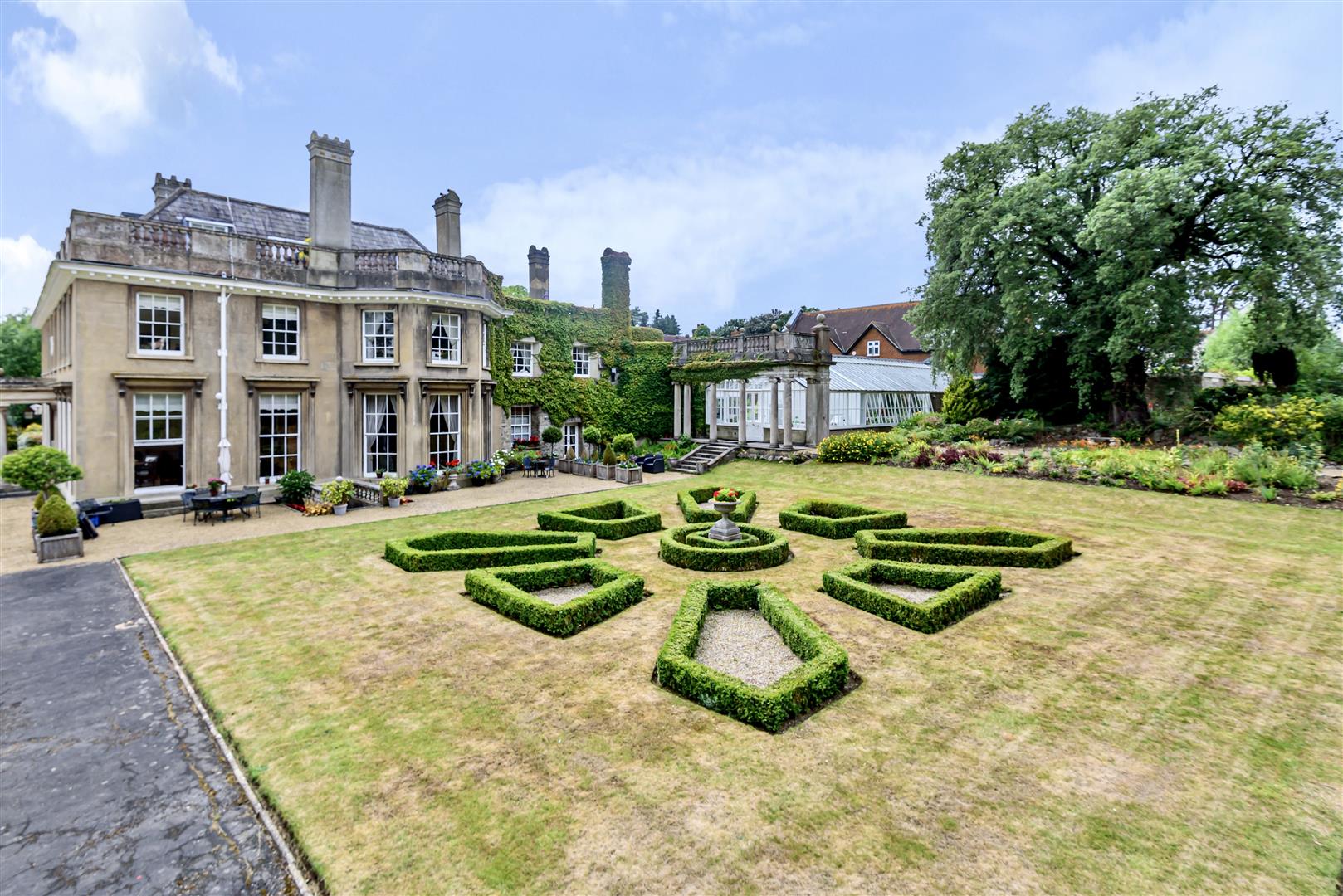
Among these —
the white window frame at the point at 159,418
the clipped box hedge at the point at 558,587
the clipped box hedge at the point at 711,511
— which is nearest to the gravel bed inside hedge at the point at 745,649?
the clipped box hedge at the point at 558,587

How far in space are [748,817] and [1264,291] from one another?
27070 mm

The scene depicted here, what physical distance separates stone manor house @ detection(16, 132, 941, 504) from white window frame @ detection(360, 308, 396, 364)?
0.19 ft

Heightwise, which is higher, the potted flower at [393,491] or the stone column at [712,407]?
the stone column at [712,407]

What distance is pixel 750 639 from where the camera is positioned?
927cm

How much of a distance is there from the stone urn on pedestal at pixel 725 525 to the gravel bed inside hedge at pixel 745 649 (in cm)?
347

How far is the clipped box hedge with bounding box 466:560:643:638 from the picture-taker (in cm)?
933

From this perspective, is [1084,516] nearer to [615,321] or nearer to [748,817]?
[748,817]

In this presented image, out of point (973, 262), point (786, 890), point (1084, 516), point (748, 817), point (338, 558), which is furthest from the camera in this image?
point (973, 262)

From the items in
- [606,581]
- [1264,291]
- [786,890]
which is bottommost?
[786,890]

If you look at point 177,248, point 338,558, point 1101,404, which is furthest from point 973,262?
point 177,248

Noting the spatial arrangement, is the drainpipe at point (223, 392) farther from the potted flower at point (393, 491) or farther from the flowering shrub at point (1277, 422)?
the flowering shrub at point (1277, 422)

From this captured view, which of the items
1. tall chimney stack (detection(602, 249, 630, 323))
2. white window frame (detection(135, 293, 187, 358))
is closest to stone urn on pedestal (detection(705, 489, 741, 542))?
white window frame (detection(135, 293, 187, 358))

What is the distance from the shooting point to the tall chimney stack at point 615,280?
3212 centimetres

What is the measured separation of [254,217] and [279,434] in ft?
31.5
